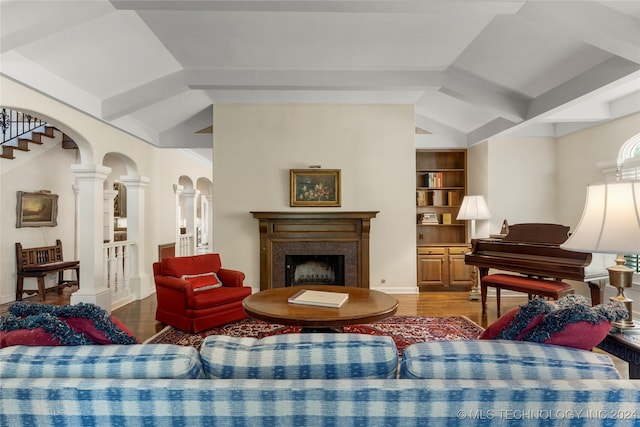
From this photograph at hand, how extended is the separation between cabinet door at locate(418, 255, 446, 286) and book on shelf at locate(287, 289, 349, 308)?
109 inches

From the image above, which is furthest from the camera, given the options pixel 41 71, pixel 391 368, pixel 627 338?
pixel 41 71

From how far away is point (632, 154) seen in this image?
13.3 ft

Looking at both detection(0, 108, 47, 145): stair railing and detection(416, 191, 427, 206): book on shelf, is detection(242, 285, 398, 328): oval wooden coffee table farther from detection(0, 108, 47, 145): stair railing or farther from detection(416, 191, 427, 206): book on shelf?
detection(0, 108, 47, 145): stair railing

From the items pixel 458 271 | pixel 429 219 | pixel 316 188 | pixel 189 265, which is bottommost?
pixel 458 271

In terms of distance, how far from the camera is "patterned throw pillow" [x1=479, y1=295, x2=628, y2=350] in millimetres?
1208

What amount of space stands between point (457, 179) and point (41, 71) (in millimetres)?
5790

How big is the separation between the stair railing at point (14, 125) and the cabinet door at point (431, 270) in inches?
249

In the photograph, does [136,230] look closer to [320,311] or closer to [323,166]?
[323,166]

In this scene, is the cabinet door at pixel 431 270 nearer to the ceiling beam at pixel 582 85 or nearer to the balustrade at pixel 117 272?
the ceiling beam at pixel 582 85

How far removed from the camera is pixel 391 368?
3.69ft

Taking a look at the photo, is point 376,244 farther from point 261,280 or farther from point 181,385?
point 181,385

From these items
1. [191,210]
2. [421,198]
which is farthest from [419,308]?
[191,210]

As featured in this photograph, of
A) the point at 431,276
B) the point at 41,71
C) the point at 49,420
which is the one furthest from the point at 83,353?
the point at 431,276

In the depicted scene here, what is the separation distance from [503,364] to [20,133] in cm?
711
